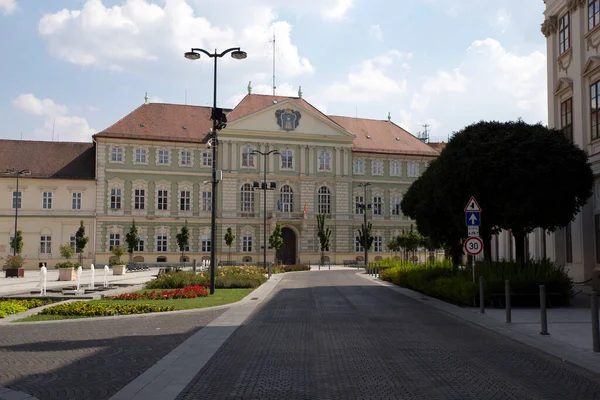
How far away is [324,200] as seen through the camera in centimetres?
7300

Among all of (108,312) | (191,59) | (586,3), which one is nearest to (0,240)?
(191,59)

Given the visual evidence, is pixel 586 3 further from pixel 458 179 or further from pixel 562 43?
pixel 458 179

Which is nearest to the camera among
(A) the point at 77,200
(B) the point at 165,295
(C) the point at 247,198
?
(B) the point at 165,295

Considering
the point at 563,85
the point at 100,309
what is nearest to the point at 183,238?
the point at 563,85

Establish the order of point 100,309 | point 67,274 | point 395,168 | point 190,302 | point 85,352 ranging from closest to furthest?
point 85,352
point 100,309
point 190,302
point 67,274
point 395,168

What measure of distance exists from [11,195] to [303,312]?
54.8 m

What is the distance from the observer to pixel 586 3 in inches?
1020

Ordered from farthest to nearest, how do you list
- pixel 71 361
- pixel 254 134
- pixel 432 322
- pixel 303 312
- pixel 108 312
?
pixel 254 134 → pixel 303 312 → pixel 108 312 → pixel 432 322 → pixel 71 361

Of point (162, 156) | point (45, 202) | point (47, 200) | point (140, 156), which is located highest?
point (162, 156)

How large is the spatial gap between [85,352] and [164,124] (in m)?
62.2

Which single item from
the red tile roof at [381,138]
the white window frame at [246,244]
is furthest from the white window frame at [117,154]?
the red tile roof at [381,138]

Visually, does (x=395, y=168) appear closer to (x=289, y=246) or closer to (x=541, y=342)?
(x=289, y=246)

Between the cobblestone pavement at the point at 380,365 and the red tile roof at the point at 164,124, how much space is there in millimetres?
55502

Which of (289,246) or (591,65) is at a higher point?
(591,65)
